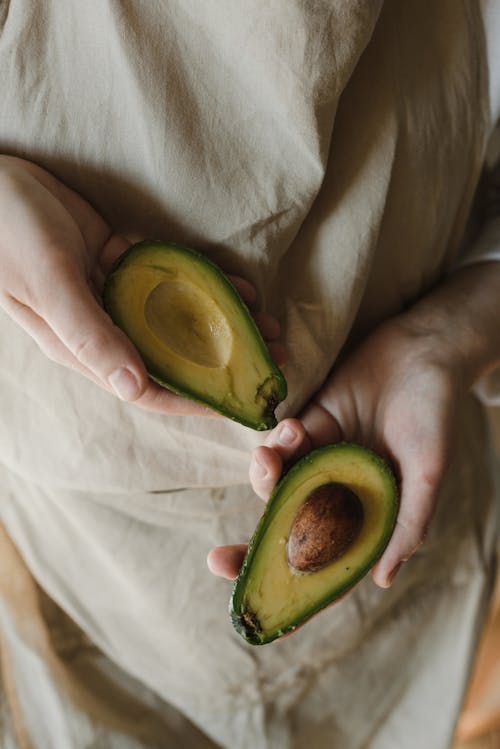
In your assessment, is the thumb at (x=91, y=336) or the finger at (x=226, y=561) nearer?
the thumb at (x=91, y=336)

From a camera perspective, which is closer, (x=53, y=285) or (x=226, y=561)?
(x=53, y=285)

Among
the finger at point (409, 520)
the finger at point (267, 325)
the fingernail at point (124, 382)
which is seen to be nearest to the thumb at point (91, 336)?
the fingernail at point (124, 382)

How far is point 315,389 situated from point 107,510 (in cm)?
21

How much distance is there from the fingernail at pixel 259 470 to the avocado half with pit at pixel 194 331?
0.03 m

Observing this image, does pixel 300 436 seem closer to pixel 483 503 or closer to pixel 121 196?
pixel 121 196

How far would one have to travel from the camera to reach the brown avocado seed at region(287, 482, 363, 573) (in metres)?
0.47

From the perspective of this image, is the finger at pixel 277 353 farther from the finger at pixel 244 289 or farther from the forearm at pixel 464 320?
the forearm at pixel 464 320

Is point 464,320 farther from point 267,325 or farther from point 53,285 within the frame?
point 53,285

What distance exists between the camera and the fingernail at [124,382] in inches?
16.0

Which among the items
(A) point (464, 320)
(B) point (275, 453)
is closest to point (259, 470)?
(B) point (275, 453)

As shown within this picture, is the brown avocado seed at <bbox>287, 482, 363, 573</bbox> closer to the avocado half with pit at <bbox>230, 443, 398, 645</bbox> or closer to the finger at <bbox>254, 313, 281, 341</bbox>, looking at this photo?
the avocado half with pit at <bbox>230, 443, 398, 645</bbox>

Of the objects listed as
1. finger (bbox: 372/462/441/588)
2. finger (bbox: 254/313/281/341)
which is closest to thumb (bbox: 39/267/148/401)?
finger (bbox: 254/313/281/341)

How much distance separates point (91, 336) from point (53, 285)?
1.4 inches

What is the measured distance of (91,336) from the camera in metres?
0.39
